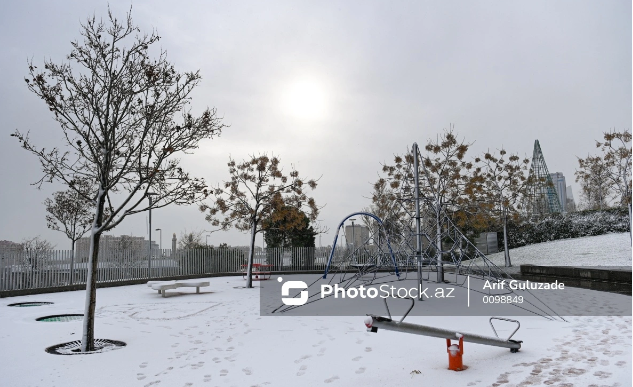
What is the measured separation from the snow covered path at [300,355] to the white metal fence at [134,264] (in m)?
6.58

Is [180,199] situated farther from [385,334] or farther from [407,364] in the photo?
[407,364]

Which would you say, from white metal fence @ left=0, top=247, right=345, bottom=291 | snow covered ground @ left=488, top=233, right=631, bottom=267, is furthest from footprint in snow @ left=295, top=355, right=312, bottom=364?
snow covered ground @ left=488, top=233, right=631, bottom=267

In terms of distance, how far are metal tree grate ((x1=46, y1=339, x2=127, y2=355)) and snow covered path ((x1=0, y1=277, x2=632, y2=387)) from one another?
0.65 feet

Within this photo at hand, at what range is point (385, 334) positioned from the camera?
8.16 meters

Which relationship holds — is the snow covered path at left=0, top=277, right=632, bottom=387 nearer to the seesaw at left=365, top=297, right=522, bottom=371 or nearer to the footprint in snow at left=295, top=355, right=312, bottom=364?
the footprint in snow at left=295, top=355, right=312, bottom=364

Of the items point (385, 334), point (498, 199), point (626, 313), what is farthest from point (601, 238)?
point (385, 334)

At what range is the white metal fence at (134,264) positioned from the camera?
1631 centimetres

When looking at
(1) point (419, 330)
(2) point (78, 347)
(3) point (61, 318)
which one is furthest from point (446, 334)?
(3) point (61, 318)

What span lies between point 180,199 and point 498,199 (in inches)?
882

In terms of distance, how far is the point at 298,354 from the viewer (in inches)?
272

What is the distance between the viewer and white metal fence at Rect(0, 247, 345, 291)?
16.3 metres

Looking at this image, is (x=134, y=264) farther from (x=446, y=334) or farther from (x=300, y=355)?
(x=446, y=334)

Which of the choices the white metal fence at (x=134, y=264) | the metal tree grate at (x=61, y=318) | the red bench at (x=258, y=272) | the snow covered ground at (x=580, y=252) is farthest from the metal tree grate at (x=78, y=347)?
the snow covered ground at (x=580, y=252)

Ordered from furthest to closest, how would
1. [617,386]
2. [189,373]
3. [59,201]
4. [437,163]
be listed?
1. [59,201]
2. [437,163]
3. [189,373]
4. [617,386]
